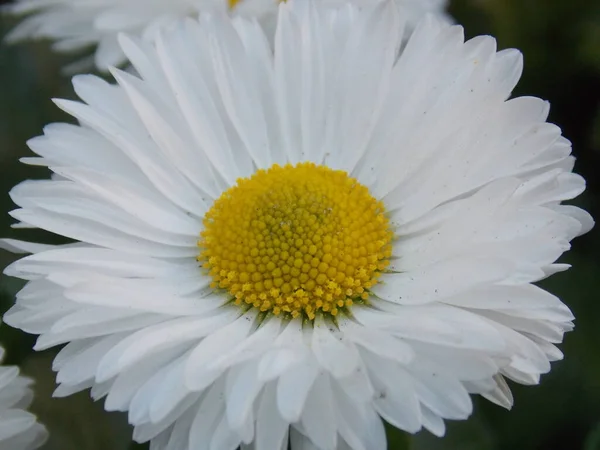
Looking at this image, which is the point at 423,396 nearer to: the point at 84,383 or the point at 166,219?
the point at 84,383

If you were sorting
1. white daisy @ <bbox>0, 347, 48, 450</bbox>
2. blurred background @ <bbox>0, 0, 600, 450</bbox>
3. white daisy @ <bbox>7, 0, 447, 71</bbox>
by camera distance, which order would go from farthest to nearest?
white daisy @ <bbox>7, 0, 447, 71</bbox>, blurred background @ <bbox>0, 0, 600, 450</bbox>, white daisy @ <bbox>0, 347, 48, 450</bbox>

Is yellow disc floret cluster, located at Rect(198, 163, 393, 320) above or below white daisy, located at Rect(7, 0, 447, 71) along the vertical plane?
below

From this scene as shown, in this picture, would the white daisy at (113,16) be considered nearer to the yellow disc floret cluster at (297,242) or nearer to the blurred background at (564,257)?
the blurred background at (564,257)

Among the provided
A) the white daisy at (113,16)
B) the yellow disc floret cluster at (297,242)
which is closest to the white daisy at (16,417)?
the yellow disc floret cluster at (297,242)

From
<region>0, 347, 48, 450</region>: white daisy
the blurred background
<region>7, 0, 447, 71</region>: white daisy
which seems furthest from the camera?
<region>7, 0, 447, 71</region>: white daisy

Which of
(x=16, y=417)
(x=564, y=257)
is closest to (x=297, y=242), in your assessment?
(x=16, y=417)

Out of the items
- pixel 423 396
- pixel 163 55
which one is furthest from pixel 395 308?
pixel 163 55

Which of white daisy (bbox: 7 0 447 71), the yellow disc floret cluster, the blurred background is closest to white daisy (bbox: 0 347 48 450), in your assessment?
the blurred background

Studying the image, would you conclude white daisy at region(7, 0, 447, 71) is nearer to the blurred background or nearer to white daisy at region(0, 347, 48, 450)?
the blurred background
